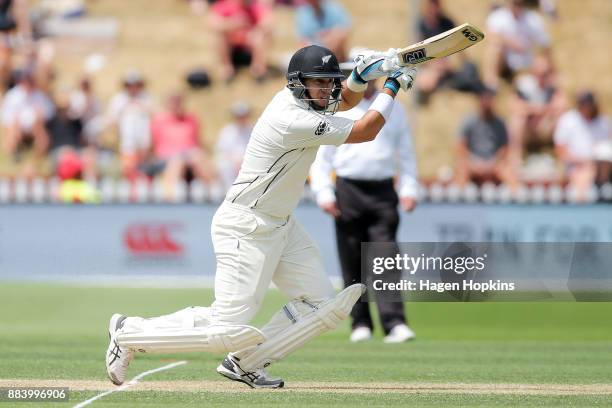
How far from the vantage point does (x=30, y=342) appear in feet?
34.1

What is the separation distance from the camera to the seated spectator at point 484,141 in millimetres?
17547

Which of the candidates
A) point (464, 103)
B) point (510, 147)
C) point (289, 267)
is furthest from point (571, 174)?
point (289, 267)

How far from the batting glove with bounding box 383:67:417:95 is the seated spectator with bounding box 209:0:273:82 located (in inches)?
497

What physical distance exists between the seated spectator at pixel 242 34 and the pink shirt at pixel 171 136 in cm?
241

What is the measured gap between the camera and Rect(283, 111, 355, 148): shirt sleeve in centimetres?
710

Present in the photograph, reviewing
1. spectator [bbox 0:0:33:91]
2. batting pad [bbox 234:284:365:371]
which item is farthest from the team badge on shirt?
spectator [bbox 0:0:33:91]

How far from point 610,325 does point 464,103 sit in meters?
8.31

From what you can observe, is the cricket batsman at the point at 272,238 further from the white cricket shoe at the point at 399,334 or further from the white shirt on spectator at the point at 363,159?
the white cricket shoe at the point at 399,334

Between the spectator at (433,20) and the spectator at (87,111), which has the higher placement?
the spectator at (433,20)

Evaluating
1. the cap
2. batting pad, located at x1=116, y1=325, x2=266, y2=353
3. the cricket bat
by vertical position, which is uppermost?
the cricket bat

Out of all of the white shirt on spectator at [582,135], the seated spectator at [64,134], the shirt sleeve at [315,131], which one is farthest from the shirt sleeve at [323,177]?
the seated spectator at [64,134]

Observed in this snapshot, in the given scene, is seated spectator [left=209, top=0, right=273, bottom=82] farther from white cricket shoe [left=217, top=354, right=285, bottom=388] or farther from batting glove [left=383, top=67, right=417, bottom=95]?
white cricket shoe [left=217, top=354, right=285, bottom=388]

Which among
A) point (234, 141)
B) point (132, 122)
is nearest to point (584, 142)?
point (234, 141)

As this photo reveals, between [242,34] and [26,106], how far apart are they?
3.48 m
